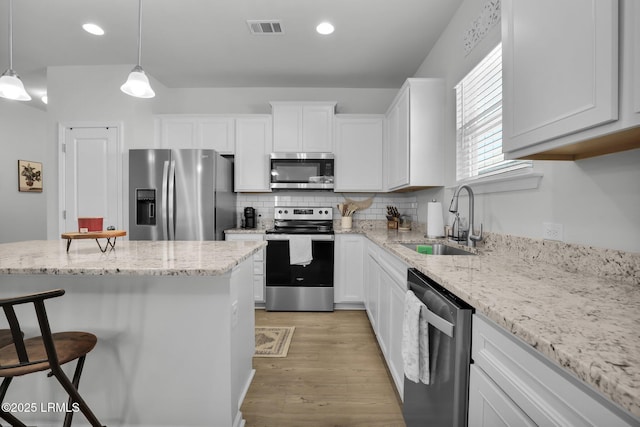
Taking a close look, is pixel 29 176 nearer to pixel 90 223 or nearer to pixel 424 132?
pixel 90 223

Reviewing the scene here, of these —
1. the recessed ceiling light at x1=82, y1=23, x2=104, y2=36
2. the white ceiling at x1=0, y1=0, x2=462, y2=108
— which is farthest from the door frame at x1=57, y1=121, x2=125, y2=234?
the recessed ceiling light at x1=82, y1=23, x2=104, y2=36

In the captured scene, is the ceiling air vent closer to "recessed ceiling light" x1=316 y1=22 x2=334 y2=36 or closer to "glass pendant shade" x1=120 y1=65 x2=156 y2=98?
"recessed ceiling light" x1=316 y1=22 x2=334 y2=36

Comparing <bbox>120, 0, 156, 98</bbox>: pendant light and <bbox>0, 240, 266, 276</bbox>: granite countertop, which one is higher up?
<bbox>120, 0, 156, 98</bbox>: pendant light

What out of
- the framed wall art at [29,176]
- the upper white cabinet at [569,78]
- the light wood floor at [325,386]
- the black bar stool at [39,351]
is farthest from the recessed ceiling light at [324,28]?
the framed wall art at [29,176]

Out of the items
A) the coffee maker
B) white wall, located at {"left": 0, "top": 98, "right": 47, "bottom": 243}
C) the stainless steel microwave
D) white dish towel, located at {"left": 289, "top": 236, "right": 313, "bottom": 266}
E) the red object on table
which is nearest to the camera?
the red object on table

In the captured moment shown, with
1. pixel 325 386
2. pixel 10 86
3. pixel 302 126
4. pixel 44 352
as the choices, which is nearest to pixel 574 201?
pixel 325 386

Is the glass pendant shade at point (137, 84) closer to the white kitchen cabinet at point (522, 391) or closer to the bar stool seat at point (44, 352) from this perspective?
the bar stool seat at point (44, 352)

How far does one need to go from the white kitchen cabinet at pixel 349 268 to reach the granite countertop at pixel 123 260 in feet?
5.96

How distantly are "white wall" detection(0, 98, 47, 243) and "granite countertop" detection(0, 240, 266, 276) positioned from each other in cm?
378

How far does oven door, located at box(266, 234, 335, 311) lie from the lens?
11.1 feet

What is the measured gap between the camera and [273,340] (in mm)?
2664

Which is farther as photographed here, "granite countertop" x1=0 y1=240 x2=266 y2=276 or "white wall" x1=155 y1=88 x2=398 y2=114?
"white wall" x1=155 y1=88 x2=398 y2=114

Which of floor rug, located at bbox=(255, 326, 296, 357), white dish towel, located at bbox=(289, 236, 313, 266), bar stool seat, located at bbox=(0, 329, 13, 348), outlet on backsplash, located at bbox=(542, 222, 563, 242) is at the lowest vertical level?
floor rug, located at bbox=(255, 326, 296, 357)

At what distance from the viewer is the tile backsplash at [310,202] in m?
4.00
